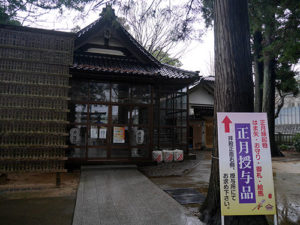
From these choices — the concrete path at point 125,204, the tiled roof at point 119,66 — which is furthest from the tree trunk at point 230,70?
the tiled roof at point 119,66

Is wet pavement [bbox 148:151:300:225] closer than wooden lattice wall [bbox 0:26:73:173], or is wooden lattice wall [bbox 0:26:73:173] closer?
wet pavement [bbox 148:151:300:225]

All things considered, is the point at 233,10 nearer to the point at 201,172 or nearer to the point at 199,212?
the point at 199,212

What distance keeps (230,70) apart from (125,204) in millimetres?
3343

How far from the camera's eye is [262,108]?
44.8 feet

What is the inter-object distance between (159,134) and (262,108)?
23.8ft

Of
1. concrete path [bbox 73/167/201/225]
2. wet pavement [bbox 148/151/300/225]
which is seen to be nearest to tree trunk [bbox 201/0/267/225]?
concrete path [bbox 73/167/201/225]

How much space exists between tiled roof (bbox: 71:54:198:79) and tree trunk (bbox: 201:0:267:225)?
528 cm

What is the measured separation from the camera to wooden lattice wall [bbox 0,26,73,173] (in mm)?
5535

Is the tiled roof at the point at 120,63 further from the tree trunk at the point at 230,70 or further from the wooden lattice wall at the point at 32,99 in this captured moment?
the tree trunk at the point at 230,70

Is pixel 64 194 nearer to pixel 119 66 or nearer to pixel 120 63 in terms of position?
pixel 119 66

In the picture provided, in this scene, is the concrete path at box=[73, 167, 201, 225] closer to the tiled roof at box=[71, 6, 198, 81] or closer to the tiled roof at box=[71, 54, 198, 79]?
the tiled roof at box=[71, 54, 198, 79]

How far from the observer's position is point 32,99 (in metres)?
5.75

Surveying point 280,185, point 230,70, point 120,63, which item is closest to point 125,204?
point 230,70

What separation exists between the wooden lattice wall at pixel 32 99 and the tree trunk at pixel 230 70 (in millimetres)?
4048
